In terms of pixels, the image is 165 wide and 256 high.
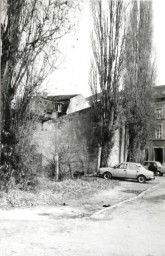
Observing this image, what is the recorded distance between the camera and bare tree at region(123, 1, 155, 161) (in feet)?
87.0

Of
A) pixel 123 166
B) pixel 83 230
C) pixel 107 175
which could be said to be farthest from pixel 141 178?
pixel 83 230

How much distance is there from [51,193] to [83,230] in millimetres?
5837

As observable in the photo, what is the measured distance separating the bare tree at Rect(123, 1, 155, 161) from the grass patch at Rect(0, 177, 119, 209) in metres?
9.43

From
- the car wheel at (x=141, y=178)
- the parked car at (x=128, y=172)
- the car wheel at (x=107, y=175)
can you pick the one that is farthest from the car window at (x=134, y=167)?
the car wheel at (x=107, y=175)

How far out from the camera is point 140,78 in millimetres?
27812

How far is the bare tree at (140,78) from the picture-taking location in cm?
2653

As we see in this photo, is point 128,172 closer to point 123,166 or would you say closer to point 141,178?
point 123,166

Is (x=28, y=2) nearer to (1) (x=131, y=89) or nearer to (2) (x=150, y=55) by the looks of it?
(1) (x=131, y=89)

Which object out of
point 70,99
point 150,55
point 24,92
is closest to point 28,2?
point 24,92

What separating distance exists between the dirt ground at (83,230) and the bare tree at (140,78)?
48.8 ft

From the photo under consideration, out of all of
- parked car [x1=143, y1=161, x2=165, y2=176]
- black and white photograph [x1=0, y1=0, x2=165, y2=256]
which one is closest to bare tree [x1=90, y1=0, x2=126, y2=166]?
black and white photograph [x1=0, y1=0, x2=165, y2=256]

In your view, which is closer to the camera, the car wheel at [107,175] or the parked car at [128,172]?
the parked car at [128,172]

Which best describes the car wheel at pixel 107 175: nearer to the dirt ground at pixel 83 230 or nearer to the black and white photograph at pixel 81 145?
the black and white photograph at pixel 81 145

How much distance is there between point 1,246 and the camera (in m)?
6.71
